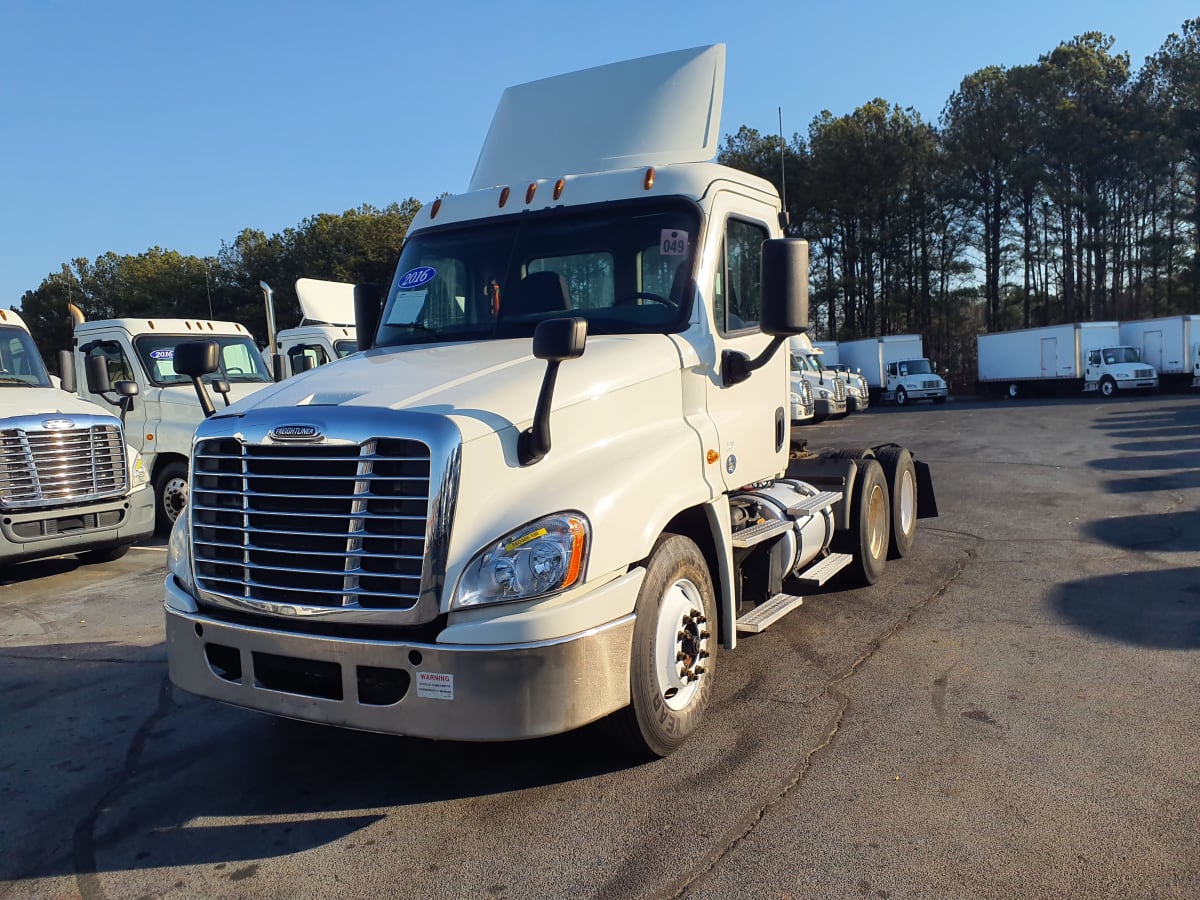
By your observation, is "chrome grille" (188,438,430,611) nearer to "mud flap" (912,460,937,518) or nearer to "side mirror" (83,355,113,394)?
"mud flap" (912,460,937,518)

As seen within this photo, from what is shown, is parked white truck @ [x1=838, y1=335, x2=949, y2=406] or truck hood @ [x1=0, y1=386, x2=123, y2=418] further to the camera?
parked white truck @ [x1=838, y1=335, x2=949, y2=406]

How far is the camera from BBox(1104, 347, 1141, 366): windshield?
109ft

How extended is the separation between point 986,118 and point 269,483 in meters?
50.4

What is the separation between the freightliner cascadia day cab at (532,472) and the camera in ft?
11.1

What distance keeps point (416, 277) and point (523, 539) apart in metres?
2.42

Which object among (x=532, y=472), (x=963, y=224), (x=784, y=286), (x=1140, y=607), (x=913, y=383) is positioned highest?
(x=963, y=224)

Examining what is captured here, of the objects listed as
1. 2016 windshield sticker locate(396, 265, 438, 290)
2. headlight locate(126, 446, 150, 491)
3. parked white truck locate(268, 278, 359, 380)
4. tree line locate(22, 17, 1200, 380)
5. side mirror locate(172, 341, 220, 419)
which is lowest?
headlight locate(126, 446, 150, 491)

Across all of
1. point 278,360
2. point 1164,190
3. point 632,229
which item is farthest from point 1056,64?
point 632,229

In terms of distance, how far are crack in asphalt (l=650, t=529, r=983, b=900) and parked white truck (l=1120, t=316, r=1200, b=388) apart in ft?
104

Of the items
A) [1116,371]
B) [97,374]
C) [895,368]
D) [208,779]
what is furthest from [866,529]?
[895,368]

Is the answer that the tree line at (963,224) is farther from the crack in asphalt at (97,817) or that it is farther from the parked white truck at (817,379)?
the crack in asphalt at (97,817)

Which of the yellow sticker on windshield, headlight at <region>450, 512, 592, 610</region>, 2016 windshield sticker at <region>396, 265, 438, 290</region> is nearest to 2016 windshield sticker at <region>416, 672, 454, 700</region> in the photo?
headlight at <region>450, 512, 592, 610</region>

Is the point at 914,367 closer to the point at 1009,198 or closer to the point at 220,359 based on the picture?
the point at 1009,198

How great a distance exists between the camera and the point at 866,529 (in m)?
7.10
